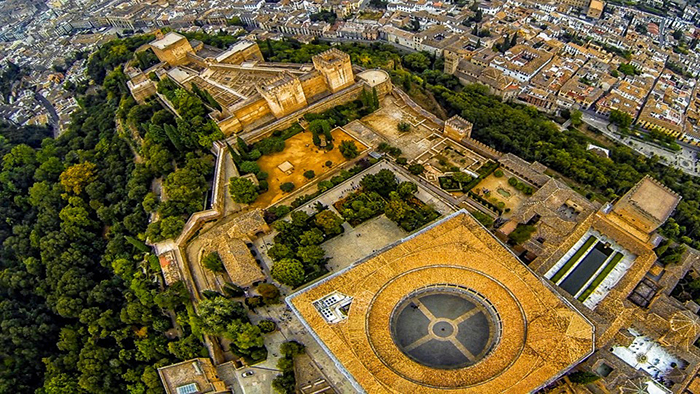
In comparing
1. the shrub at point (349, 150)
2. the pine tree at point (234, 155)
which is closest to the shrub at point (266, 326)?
the pine tree at point (234, 155)

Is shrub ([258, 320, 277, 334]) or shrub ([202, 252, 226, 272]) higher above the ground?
shrub ([202, 252, 226, 272])

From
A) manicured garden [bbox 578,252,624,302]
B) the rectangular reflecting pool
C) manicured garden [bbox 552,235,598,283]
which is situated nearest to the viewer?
manicured garden [bbox 578,252,624,302]

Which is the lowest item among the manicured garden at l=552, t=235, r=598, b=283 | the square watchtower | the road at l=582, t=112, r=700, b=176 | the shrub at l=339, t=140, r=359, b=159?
the road at l=582, t=112, r=700, b=176

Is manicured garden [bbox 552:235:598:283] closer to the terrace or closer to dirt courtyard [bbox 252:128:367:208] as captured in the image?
the terrace

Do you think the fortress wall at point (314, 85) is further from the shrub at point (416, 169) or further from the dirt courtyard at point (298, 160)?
the shrub at point (416, 169)

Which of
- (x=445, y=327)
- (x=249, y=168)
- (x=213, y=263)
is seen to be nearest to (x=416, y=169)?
(x=445, y=327)

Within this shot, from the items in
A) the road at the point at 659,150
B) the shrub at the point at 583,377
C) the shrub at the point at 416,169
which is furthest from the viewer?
the road at the point at 659,150

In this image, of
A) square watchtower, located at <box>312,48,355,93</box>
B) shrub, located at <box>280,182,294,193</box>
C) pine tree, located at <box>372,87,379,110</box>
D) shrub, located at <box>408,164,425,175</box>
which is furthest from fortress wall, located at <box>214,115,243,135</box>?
shrub, located at <box>408,164,425,175</box>
